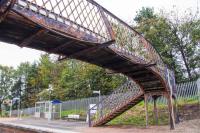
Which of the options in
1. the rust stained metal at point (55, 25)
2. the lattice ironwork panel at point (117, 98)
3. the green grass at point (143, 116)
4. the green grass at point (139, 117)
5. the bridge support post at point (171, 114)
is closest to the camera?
the rust stained metal at point (55, 25)

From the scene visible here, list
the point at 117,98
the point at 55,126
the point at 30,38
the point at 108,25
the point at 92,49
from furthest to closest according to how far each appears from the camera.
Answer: the point at 117,98, the point at 55,126, the point at 92,49, the point at 108,25, the point at 30,38

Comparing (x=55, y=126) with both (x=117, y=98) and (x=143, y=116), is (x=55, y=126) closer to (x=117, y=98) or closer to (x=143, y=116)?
(x=117, y=98)

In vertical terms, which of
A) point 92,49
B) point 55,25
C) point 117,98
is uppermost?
point 55,25

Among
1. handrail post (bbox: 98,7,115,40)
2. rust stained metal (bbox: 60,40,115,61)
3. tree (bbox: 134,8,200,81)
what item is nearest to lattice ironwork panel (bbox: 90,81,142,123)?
rust stained metal (bbox: 60,40,115,61)

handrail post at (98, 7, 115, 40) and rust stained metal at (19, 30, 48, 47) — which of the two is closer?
rust stained metal at (19, 30, 48, 47)

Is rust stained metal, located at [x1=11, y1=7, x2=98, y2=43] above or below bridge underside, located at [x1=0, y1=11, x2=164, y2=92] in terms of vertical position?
above

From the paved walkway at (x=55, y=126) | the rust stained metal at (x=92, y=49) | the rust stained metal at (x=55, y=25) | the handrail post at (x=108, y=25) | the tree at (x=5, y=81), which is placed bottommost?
the paved walkway at (x=55, y=126)

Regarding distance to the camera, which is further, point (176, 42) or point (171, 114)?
point (176, 42)

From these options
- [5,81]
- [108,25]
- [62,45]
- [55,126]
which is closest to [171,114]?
[55,126]

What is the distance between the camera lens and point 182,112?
21.3 m

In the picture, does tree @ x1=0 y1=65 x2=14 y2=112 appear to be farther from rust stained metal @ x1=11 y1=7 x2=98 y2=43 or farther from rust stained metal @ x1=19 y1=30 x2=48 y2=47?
rust stained metal @ x1=11 y1=7 x2=98 y2=43

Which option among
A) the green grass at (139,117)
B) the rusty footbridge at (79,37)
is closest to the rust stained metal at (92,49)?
the rusty footbridge at (79,37)

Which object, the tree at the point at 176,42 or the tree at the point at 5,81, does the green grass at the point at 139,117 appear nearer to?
the tree at the point at 176,42

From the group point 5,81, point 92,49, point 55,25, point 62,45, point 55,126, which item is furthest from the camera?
point 5,81
